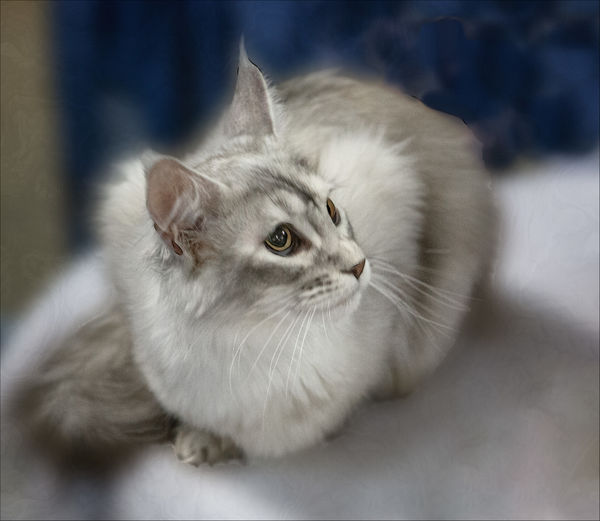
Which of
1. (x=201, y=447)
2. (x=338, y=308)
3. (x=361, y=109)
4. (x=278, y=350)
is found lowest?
(x=201, y=447)

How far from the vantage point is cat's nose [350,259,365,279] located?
0.86 metres

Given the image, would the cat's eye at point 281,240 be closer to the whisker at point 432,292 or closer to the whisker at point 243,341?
the whisker at point 243,341

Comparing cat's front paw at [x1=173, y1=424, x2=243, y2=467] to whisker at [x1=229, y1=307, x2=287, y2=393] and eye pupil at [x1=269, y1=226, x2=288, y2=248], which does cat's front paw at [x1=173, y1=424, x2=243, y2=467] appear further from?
eye pupil at [x1=269, y1=226, x2=288, y2=248]

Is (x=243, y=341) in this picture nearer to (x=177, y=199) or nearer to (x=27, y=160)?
(x=177, y=199)

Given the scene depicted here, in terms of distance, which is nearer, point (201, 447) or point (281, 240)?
point (281, 240)

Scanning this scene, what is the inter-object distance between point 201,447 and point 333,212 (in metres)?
0.46

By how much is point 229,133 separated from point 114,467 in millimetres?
581

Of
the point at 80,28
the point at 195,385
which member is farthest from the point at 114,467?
the point at 80,28

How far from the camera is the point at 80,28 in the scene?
1087mm

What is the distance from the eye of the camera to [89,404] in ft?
3.56

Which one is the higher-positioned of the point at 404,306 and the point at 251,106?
the point at 251,106

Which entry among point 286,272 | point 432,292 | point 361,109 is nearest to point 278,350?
point 286,272

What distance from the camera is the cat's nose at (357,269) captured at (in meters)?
0.86

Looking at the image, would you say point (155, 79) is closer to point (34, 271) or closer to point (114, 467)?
point (34, 271)
